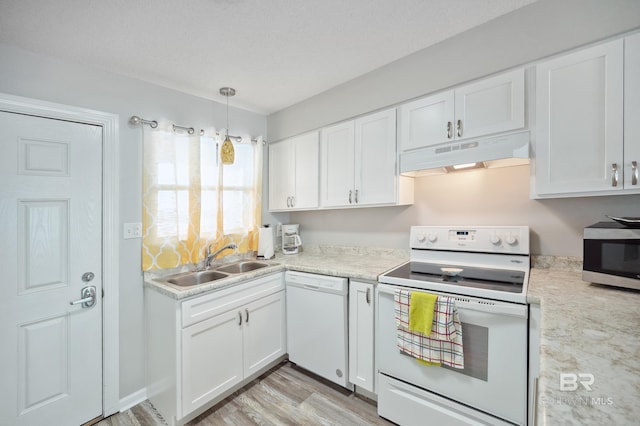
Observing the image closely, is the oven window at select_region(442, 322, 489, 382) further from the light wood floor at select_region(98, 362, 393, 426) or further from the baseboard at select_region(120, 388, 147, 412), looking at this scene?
the baseboard at select_region(120, 388, 147, 412)

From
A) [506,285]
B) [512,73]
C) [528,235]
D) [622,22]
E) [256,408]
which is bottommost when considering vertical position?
[256,408]

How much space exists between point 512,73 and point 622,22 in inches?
18.0

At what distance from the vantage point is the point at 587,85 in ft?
4.55

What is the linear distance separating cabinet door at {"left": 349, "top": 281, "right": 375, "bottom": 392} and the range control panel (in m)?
0.60

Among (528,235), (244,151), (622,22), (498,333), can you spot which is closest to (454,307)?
(498,333)

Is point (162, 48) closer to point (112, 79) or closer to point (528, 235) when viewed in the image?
point (112, 79)

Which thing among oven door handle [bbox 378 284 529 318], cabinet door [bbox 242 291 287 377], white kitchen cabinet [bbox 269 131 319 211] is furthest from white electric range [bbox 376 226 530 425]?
white kitchen cabinet [bbox 269 131 319 211]

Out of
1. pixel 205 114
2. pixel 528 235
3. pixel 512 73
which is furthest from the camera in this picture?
pixel 205 114

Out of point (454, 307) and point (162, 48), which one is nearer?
point (454, 307)

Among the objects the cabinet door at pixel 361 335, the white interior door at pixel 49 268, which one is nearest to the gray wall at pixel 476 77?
the cabinet door at pixel 361 335

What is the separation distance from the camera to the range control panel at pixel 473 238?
5.77 feet

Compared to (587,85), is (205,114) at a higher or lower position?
higher

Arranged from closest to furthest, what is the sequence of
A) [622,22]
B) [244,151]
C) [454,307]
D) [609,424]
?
[609,424]
[622,22]
[454,307]
[244,151]

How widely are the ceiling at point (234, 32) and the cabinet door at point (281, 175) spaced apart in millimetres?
789
